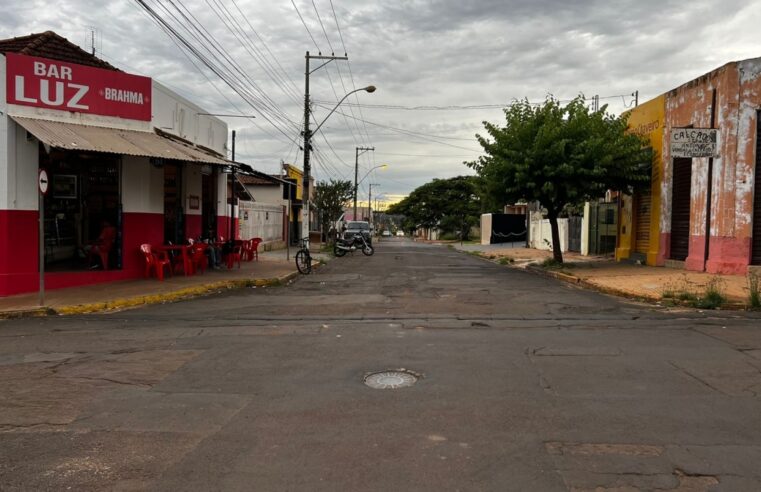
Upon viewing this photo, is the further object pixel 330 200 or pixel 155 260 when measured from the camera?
pixel 330 200

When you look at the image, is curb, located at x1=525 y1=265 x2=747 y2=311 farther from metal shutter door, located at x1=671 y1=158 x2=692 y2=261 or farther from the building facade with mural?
metal shutter door, located at x1=671 y1=158 x2=692 y2=261

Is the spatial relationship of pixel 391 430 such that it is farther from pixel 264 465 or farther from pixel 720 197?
pixel 720 197

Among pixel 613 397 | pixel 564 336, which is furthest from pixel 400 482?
pixel 564 336

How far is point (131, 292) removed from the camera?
496 inches

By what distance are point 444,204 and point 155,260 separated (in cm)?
6484

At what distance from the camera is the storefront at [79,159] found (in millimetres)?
12266

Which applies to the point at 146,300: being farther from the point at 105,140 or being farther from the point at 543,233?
the point at 543,233

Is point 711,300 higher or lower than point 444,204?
lower

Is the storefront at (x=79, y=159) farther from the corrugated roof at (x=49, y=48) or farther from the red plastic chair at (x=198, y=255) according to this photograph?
the red plastic chair at (x=198, y=255)

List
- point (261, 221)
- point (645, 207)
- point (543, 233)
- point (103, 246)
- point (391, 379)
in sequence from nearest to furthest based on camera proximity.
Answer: point (391, 379)
point (103, 246)
point (645, 207)
point (261, 221)
point (543, 233)

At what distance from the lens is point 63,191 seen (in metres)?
14.8

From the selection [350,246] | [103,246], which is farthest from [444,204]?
[103,246]

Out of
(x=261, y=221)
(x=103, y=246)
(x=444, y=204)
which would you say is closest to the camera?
(x=103, y=246)

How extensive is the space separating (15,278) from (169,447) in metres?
10.1
